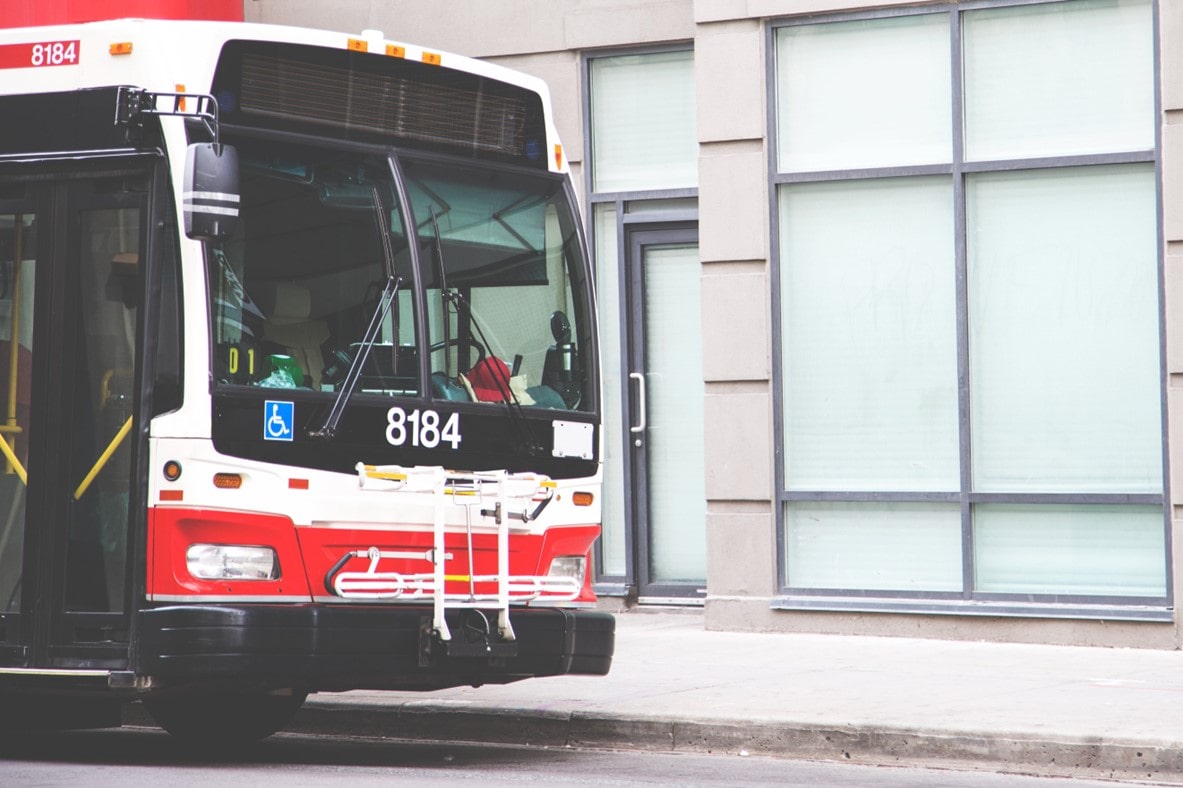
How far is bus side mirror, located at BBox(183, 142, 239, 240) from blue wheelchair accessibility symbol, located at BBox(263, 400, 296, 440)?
2.43 feet

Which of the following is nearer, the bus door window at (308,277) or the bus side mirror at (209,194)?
the bus side mirror at (209,194)

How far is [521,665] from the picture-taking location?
859cm

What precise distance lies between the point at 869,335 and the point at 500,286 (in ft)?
15.1

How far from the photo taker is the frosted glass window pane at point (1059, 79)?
1212 cm

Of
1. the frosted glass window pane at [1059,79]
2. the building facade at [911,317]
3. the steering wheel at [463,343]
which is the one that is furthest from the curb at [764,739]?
the frosted glass window pane at [1059,79]

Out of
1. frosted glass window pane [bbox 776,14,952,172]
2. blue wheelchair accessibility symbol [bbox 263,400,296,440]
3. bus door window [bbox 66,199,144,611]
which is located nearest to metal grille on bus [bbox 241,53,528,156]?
bus door window [bbox 66,199,144,611]

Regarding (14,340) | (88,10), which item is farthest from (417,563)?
(88,10)

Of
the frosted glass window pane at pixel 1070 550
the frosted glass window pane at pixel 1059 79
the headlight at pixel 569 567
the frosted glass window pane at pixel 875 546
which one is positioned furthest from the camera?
the frosted glass window pane at pixel 875 546

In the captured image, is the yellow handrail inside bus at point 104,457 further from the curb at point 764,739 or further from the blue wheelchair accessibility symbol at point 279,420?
the curb at point 764,739

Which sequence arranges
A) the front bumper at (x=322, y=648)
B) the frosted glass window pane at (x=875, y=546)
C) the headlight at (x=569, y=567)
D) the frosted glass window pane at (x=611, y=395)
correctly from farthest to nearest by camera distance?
1. the frosted glass window pane at (x=611, y=395)
2. the frosted glass window pane at (x=875, y=546)
3. the headlight at (x=569, y=567)
4. the front bumper at (x=322, y=648)

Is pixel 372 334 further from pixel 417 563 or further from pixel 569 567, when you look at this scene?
pixel 569 567

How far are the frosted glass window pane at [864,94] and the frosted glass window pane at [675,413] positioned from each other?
1.33 metres

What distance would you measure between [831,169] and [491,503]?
5257mm

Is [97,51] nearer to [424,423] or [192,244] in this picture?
[192,244]
